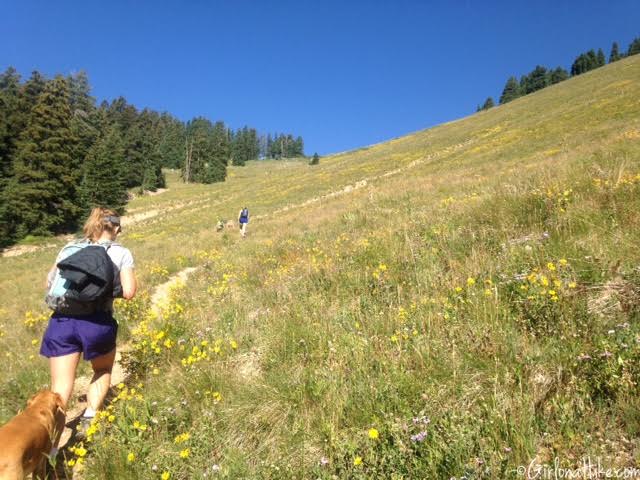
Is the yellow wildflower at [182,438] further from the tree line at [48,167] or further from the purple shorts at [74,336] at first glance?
the tree line at [48,167]

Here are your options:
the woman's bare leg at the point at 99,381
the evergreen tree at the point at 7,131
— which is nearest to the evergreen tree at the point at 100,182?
the evergreen tree at the point at 7,131

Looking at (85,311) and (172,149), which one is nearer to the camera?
(85,311)

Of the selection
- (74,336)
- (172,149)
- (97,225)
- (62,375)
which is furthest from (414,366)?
(172,149)

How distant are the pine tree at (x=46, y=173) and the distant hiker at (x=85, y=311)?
3674 cm

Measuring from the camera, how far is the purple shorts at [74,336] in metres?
3.29

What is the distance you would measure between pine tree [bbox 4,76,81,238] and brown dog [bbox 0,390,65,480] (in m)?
37.2

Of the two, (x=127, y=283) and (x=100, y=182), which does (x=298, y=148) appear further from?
(x=127, y=283)

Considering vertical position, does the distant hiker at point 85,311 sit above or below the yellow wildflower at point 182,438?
above

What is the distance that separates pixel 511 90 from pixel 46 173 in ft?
372

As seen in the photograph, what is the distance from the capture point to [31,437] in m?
2.55

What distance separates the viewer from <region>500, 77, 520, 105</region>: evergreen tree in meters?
101

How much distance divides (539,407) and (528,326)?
897mm

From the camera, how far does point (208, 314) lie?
5520 millimetres

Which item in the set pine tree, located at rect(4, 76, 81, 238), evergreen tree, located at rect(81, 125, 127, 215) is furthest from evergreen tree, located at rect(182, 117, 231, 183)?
pine tree, located at rect(4, 76, 81, 238)
